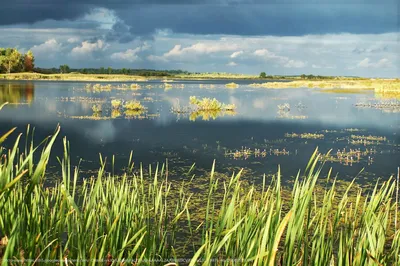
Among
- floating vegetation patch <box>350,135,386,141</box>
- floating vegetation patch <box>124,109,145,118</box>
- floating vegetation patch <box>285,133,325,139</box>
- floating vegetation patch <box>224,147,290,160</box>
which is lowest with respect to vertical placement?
floating vegetation patch <box>224,147,290,160</box>

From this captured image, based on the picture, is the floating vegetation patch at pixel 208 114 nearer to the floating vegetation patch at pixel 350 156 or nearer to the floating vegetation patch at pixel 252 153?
the floating vegetation patch at pixel 252 153

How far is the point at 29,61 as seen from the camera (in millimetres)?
102875

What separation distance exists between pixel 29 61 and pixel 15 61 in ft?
24.7

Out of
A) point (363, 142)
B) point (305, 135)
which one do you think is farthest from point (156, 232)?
point (305, 135)

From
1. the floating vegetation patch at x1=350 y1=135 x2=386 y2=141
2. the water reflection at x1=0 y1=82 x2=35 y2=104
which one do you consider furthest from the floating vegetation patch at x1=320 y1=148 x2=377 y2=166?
the water reflection at x1=0 y1=82 x2=35 y2=104

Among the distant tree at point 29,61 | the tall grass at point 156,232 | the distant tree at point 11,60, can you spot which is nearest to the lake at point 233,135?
the tall grass at point 156,232

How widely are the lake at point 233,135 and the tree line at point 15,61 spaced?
70036 millimetres

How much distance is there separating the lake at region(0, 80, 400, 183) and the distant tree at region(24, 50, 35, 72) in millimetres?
77434

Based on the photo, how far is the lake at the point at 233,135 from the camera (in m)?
14.2

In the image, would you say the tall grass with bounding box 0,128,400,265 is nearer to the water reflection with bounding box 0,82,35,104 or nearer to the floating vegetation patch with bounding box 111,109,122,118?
the floating vegetation patch with bounding box 111,109,122,118

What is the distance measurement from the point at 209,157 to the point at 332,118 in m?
12.9

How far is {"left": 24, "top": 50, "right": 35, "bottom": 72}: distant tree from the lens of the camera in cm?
10218

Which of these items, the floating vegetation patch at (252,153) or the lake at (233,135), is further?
the floating vegetation patch at (252,153)

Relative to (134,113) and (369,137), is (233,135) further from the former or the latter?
(134,113)
